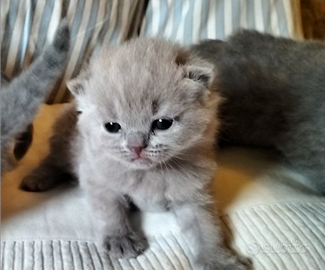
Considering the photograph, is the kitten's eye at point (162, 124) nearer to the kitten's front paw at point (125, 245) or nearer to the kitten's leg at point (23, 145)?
the kitten's front paw at point (125, 245)

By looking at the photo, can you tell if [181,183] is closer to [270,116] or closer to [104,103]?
[104,103]

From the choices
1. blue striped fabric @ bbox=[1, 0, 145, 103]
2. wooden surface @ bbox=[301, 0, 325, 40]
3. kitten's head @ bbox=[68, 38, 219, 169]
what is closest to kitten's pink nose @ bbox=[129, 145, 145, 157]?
kitten's head @ bbox=[68, 38, 219, 169]

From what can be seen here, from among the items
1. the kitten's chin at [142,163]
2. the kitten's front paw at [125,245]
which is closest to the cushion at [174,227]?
the kitten's front paw at [125,245]

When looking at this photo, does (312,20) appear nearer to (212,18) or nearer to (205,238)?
(212,18)

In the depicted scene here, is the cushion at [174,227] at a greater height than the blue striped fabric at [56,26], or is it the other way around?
the blue striped fabric at [56,26]

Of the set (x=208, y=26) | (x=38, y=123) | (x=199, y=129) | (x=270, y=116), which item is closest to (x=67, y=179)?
(x=38, y=123)

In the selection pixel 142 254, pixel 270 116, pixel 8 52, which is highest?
pixel 8 52
